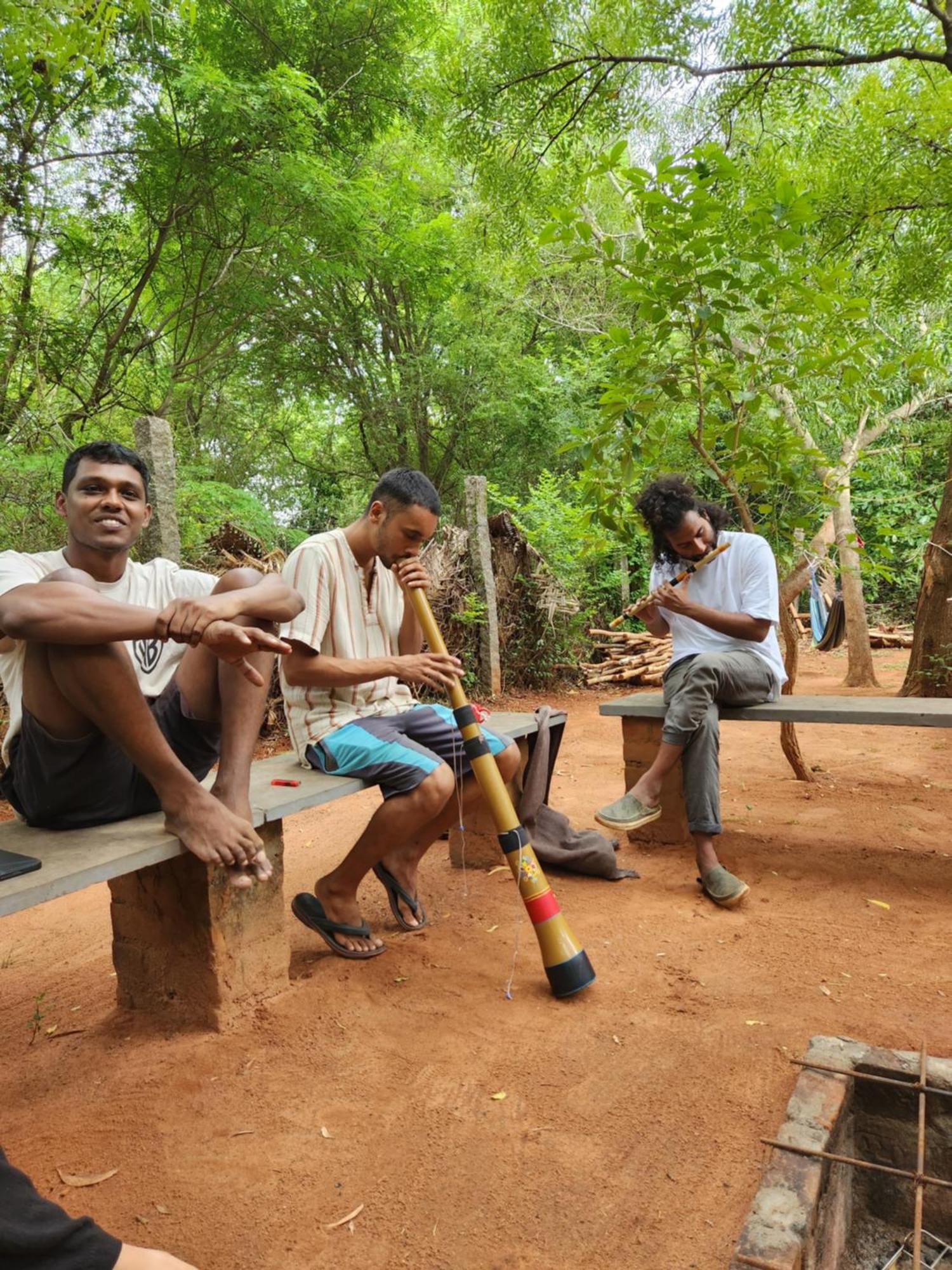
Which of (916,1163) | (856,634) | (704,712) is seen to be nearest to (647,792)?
(704,712)

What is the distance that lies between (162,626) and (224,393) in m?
13.4

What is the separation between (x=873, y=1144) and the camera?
2.01 metres

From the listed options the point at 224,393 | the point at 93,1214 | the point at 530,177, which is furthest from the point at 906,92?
the point at 224,393

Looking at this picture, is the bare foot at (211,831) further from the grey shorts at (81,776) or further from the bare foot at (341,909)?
the bare foot at (341,909)

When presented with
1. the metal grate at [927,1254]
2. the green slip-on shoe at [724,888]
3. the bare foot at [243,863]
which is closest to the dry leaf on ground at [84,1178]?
the bare foot at [243,863]

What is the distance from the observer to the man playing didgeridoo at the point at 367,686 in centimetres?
265

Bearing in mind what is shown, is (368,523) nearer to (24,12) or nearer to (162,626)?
(162,626)

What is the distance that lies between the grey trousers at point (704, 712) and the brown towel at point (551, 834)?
16.1 inches

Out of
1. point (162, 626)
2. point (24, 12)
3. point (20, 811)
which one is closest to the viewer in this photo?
point (162, 626)

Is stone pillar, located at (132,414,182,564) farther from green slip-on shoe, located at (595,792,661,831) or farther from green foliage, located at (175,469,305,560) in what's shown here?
green slip-on shoe, located at (595,792,661,831)

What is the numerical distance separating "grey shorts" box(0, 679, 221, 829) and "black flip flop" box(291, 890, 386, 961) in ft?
2.36

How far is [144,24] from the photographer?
6.69m

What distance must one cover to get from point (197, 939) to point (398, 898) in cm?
90

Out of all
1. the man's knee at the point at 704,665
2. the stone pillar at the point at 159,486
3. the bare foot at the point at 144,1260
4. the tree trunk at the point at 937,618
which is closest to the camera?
the bare foot at the point at 144,1260
